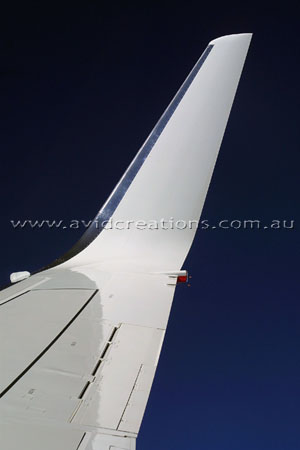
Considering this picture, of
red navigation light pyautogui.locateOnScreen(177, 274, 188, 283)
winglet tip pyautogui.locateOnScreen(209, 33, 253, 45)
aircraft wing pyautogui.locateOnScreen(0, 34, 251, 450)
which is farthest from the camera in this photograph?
winglet tip pyautogui.locateOnScreen(209, 33, 253, 45)

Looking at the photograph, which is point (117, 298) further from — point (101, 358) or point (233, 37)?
point (233, 37)

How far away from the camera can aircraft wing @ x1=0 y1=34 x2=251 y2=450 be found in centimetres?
60

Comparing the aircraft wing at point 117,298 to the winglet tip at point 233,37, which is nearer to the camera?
the aircraft wing at point 117,298

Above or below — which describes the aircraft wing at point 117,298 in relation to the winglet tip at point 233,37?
below

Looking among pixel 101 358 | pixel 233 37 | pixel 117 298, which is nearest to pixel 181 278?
pixel 117 298

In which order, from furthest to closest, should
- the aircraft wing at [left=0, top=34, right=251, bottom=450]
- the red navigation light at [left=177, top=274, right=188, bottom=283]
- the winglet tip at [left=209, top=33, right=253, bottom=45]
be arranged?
the winglet tip at [left=209, top=33, right=253, bottom=45] → the red navigation light at [left=177, top=274, right=188, bottom=283] → the aircraft wing at [left=0, top=34, right=251, bottom=450]

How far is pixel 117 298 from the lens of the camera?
1071mm

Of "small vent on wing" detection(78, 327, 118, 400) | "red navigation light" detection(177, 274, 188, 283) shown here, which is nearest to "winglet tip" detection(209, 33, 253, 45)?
"red navigation light" detection(177, 274, 188, 283)

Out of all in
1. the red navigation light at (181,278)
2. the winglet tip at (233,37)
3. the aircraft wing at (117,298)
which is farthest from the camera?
the winglet tip at (233,37)

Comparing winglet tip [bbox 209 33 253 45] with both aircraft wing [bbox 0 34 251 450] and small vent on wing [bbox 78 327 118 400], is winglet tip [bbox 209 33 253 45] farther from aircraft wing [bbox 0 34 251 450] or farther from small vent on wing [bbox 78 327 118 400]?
small vent on wing [bbox 78 327 118 400]

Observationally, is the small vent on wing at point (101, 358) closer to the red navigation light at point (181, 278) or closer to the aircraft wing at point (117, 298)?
the aircraft wing at point (117, 298)

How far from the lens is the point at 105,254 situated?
Answer: 1.31m

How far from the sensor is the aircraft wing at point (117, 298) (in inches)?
23.7

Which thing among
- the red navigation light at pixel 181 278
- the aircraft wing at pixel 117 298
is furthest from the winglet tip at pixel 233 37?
the red navigation light at pixel 181 278
